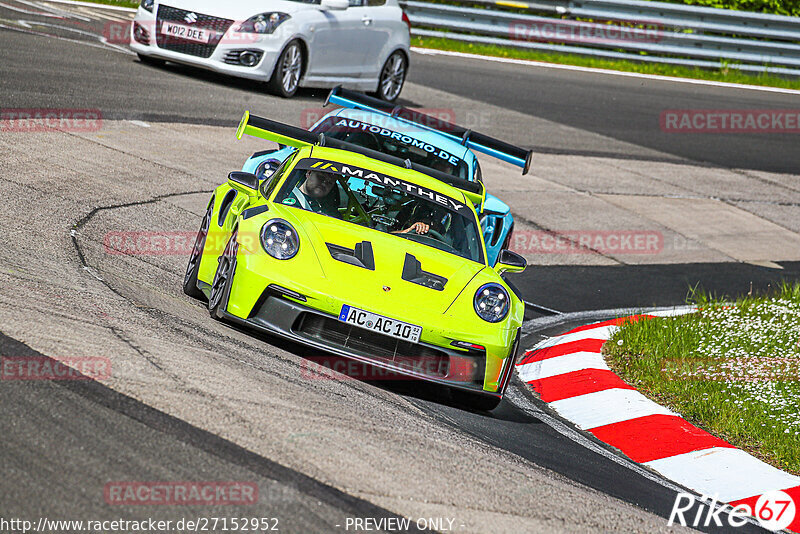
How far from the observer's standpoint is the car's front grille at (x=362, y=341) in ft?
19.6

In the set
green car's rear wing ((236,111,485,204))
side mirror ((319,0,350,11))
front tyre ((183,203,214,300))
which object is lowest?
front tyre ((183,203,214,300))

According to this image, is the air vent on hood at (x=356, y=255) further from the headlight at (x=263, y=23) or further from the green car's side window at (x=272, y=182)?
the headlight at (x=263, y=23)

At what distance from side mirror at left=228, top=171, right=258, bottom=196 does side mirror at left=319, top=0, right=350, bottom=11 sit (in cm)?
825

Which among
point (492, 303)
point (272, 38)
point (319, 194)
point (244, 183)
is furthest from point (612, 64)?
point (492, 303)

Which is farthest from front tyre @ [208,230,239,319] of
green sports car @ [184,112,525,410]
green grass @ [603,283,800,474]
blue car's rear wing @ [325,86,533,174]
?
blue car's rear wing @ [325,86,533,174]

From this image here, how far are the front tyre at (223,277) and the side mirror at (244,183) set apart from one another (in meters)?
0.50

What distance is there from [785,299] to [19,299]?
6.71 meters

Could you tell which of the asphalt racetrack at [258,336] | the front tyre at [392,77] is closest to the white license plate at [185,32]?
the asphalt racetrack at [258,336]

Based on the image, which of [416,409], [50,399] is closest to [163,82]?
[416,409]

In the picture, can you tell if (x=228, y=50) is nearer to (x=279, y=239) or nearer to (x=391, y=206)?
(x=391, y=206)

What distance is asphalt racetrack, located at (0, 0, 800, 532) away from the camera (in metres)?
4.10

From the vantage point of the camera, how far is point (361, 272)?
20.5ft

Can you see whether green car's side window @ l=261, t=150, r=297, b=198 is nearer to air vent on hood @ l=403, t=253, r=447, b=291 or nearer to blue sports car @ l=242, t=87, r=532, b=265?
air vent on hood @ l=403, t=253, r=447, b=291

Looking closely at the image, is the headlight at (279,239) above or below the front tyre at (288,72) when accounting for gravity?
below
